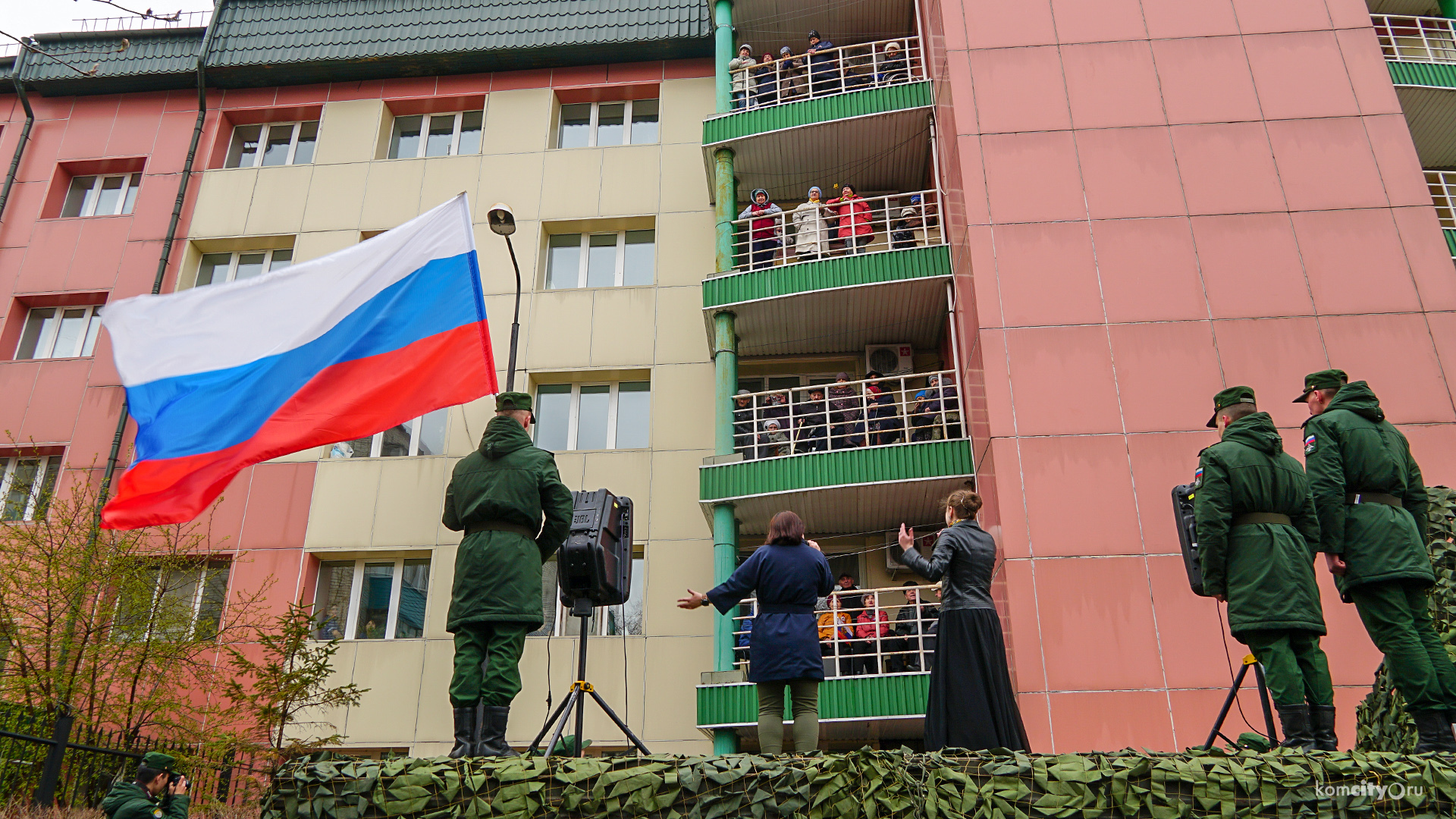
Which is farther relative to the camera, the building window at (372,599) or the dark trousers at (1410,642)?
the building window at (372,599)

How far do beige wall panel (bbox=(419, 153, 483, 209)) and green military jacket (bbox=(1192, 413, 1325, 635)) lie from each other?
14399 millimetres

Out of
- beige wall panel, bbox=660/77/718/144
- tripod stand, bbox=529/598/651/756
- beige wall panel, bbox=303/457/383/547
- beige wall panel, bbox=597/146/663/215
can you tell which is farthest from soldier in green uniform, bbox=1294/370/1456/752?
beige wall panel, bbox=660/77/718/144

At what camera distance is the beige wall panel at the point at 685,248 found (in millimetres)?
16688

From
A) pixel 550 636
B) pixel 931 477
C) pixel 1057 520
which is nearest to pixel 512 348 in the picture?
pixel 550 636

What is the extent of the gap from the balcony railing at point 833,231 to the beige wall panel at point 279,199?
27.6 feet

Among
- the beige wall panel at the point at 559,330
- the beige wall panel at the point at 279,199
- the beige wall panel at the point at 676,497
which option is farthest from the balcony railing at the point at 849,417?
the beige wall panel at the point at 279,199

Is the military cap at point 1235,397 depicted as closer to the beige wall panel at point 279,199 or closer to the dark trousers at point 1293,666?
the dark trousers at point 1293,666

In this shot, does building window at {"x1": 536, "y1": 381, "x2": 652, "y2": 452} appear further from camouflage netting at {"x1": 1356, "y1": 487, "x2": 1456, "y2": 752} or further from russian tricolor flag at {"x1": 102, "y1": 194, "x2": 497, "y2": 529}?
camouflage netting at {"x1": 1356, "y1": 487, "x2": 1456, "y2": 752}

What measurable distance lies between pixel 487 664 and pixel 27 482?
1517 cm

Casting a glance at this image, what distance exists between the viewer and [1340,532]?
18.9ft

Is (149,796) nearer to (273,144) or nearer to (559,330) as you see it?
(559,330)

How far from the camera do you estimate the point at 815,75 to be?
1631 centimetres

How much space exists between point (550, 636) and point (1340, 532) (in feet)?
35.7

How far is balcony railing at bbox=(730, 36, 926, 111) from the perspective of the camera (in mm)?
15953
